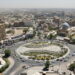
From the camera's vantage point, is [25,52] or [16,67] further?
[25,52]

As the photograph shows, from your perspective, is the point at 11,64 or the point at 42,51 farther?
the point at 42,51

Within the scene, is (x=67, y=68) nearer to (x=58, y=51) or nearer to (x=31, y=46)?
(x=58, y=51)

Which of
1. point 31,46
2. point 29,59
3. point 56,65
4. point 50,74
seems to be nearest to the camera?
point 50,74

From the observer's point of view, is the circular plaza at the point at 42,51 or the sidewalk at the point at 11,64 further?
the circular plaza at the point at 42,51

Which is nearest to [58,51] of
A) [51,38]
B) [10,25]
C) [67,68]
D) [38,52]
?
[38,52]

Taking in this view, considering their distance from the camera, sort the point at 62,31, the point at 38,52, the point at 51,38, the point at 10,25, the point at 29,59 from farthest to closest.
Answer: the point at 10,25
the point at 62,31
the point at 51,38
the point at 38,52
the point at 29,59

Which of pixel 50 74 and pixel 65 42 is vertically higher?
pixel 50 74

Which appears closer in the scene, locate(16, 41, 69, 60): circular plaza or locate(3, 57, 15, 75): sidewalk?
locate(3, 57, 15, 75): sidewalk
